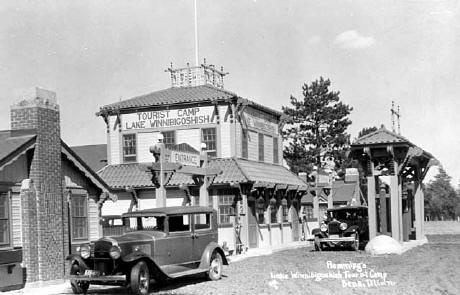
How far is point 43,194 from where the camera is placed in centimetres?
1594

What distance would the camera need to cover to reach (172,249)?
1470cm

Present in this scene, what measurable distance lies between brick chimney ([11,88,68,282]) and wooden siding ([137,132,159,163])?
1259 cm

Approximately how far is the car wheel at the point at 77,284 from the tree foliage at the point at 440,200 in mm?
86545

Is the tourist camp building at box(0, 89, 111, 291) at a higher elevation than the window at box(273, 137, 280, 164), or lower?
lower

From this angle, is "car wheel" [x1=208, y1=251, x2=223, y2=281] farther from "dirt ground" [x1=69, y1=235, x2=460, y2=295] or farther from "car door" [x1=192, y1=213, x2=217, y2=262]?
"car door" [x1=192, y1=213, x2=217, y2=262]

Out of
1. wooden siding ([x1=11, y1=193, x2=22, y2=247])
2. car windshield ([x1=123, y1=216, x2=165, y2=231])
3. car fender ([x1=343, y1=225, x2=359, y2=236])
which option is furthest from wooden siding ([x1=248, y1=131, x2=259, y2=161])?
wooden siding ([x1=11, y1=193, x2=22, y2=247])

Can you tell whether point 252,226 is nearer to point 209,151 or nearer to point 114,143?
point 209,151

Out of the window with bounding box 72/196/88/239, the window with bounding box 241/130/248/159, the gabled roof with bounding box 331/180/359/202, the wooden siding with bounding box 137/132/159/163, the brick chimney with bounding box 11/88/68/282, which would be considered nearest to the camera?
the brick chimney with bounding box 11/88/68/282

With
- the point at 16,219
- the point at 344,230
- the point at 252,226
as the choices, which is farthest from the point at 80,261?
the point at 252,226

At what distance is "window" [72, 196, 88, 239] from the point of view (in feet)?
58.8

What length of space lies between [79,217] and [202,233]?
13.3ft

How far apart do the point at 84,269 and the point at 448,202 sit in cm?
8837

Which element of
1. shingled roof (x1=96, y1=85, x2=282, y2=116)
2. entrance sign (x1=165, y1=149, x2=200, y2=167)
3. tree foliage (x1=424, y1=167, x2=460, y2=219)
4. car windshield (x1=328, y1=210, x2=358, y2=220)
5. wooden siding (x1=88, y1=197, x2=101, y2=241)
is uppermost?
shingled roof (x1=96, y1=85, x2=282, y2=116)

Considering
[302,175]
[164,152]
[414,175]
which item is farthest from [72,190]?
[302,175]
